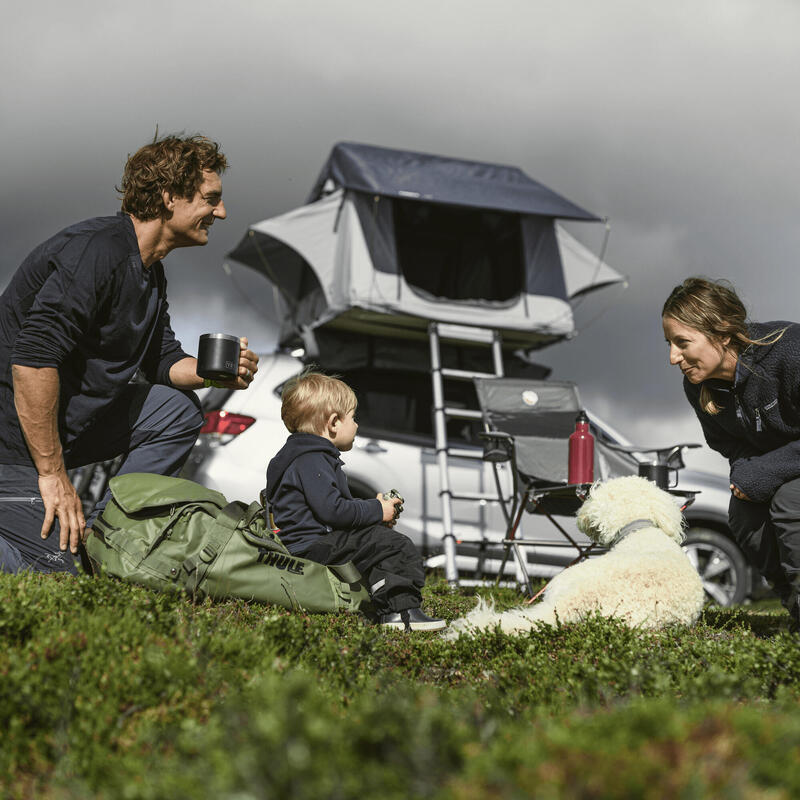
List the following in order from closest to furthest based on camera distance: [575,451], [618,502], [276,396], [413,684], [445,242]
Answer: [413,684] < [618,502] < [575,451] < [276,396] < [445,242]

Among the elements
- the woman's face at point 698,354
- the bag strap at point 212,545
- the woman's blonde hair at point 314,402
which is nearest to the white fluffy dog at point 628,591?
the woman's face at point 698,354

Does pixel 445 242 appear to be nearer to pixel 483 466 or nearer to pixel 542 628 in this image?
pixel 483 466

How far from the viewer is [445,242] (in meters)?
9.41

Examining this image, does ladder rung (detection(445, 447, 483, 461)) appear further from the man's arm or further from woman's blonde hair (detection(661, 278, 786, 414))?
the man's arm

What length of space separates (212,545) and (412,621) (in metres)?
0.85

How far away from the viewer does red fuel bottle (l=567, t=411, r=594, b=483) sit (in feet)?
16.0

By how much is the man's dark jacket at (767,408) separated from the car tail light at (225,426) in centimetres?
321

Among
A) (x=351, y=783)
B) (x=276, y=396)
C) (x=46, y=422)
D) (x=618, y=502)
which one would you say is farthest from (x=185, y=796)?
(x=276, y=396)

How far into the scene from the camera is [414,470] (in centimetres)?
633

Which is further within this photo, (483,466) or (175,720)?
(483,466)

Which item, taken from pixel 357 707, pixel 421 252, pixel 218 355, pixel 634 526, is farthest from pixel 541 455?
pixel 421 252

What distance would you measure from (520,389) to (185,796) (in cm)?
562

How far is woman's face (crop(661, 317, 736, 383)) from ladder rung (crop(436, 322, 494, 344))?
3.84m

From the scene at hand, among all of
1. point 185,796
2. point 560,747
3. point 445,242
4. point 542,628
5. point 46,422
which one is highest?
point 445,242
